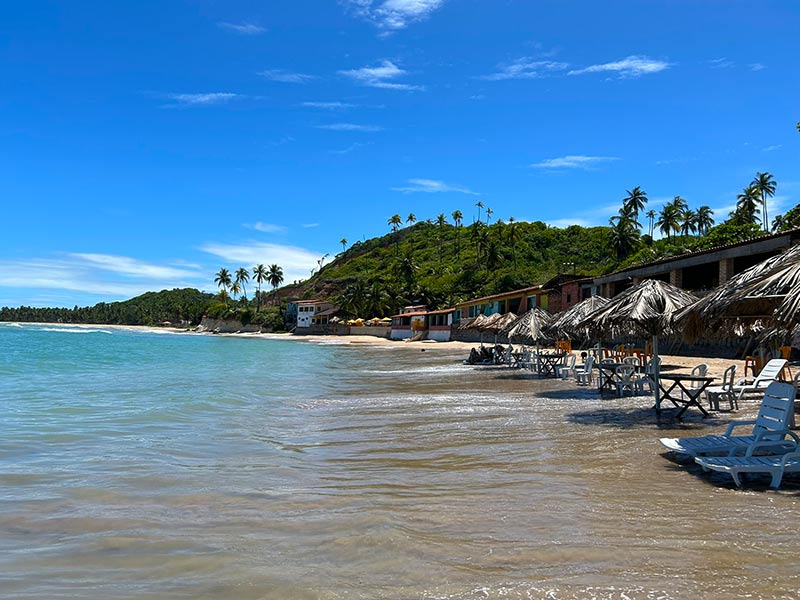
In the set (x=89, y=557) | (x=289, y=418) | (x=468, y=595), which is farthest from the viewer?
(x=289, y=418)

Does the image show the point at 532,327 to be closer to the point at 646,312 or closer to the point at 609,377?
the point at 609,377

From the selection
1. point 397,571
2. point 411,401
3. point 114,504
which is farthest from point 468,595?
point 411,401

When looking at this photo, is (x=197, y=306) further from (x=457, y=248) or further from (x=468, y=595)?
(x=468, y=595)

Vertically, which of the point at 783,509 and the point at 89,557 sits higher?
the point at 783,509

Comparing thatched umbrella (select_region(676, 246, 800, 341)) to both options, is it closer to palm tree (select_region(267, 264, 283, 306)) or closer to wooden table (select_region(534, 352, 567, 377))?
wooden table (select_region(534, 352, 567, 377))

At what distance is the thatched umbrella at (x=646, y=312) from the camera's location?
10773 millimetres

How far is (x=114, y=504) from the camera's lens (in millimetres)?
6164

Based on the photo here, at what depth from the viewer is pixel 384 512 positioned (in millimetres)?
5652

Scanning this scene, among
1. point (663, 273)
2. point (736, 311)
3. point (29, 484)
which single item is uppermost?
point (663, 273)

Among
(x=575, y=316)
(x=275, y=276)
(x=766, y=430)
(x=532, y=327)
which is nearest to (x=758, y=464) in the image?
(x=766, y=430)

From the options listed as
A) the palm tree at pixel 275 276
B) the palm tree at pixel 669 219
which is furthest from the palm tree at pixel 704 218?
the palm tree at pixel 275 276

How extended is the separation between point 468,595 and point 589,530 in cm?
154

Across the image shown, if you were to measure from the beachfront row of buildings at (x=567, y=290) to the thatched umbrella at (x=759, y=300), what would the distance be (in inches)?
651

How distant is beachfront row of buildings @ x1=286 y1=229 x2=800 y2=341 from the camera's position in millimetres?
26656
